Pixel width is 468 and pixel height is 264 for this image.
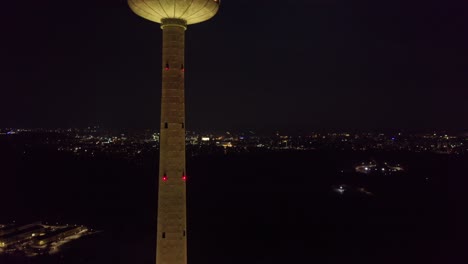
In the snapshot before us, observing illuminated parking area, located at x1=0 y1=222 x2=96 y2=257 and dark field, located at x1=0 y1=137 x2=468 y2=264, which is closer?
illuminated parking area, located at x1=0 y1=222 x2=96 y2=257

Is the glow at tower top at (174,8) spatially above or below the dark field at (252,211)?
above

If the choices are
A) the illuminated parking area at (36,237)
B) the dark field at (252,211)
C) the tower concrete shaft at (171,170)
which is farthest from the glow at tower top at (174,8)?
the illuminated parking area at (36,237)

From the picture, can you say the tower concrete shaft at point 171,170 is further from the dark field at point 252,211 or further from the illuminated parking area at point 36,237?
the illuminated parking area at point 36,237

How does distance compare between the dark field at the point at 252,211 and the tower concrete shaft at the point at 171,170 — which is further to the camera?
the dark field at the point at 252,211

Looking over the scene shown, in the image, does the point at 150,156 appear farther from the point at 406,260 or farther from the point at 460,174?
the point at 406,260

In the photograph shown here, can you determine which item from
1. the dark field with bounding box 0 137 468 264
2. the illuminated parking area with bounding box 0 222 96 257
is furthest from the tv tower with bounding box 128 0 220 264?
the illuminated parking area with bounding box 0 222 96 257

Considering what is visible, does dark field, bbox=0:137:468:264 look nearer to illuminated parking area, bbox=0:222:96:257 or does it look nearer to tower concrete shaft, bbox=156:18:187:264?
illuminated parking area, bbox=0:222:96:257

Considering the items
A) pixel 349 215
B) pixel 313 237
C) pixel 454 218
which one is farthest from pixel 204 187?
pixel 454 218
